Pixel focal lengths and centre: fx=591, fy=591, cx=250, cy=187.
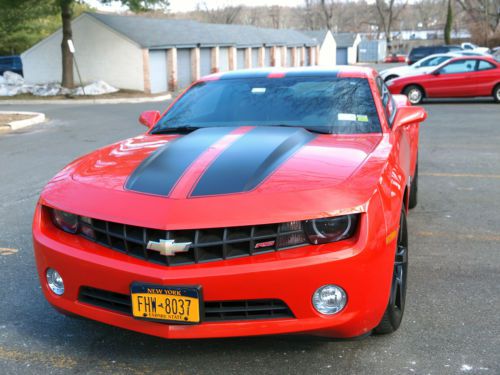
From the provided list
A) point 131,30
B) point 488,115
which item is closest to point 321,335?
point 488,115

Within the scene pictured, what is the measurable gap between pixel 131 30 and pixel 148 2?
16.9 feet

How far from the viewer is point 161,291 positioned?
272 centimetres

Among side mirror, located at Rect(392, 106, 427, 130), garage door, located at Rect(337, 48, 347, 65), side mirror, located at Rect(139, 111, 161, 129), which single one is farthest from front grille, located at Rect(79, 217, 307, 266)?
garage door, located at Rect(337, 48, 347, 65)

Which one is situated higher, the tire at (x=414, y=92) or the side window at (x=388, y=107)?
the side window at (x=388, y=107)

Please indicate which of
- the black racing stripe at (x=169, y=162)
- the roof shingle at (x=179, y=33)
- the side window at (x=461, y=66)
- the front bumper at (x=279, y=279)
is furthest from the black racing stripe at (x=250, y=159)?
the roof shingle at (x=179, y=33)

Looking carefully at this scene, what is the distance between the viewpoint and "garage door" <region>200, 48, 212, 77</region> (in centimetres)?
3834

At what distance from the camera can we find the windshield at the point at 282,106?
4.16 meters

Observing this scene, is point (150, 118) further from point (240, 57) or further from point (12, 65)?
point (240, 57)

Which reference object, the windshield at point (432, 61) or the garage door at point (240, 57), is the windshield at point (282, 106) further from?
the garage door at point (240, 57)

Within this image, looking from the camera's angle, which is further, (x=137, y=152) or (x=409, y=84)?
(x=409, y=84)

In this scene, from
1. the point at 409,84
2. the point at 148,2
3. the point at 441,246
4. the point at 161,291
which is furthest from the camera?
the point at 148,2

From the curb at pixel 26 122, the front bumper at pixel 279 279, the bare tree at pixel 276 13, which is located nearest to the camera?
the front bumper at pixel 279 279

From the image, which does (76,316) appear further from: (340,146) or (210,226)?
(340,146)

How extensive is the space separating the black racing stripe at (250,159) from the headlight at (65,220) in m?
0.68
